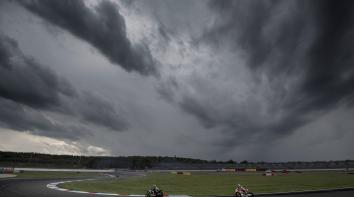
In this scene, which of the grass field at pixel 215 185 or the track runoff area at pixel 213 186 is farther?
the grass field at pixel 215 185

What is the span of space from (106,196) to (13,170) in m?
54.9

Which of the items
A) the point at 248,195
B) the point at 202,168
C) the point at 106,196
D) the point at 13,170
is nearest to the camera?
the point at 248,195

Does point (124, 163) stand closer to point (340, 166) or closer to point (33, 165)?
point (33, 165)

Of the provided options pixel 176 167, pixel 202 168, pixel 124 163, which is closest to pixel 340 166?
pixel 202 168

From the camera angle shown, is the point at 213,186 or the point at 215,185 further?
the point at 215,185

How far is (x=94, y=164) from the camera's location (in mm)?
110312

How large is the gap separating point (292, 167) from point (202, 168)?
84.1 ft

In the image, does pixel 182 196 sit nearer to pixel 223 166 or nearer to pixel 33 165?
pixel 223 166

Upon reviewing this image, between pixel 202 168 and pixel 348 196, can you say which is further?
pixel 202 168

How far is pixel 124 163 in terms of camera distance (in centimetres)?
11512

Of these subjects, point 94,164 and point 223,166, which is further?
point 94,164

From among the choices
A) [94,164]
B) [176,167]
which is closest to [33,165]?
[94,164]

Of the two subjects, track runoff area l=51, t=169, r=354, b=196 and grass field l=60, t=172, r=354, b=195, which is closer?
track runoff area l=51, t=169, r=354, b=196

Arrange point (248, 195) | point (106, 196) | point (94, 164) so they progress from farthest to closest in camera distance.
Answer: point (94, 164)
point (106, 196)
point (248, 195)
